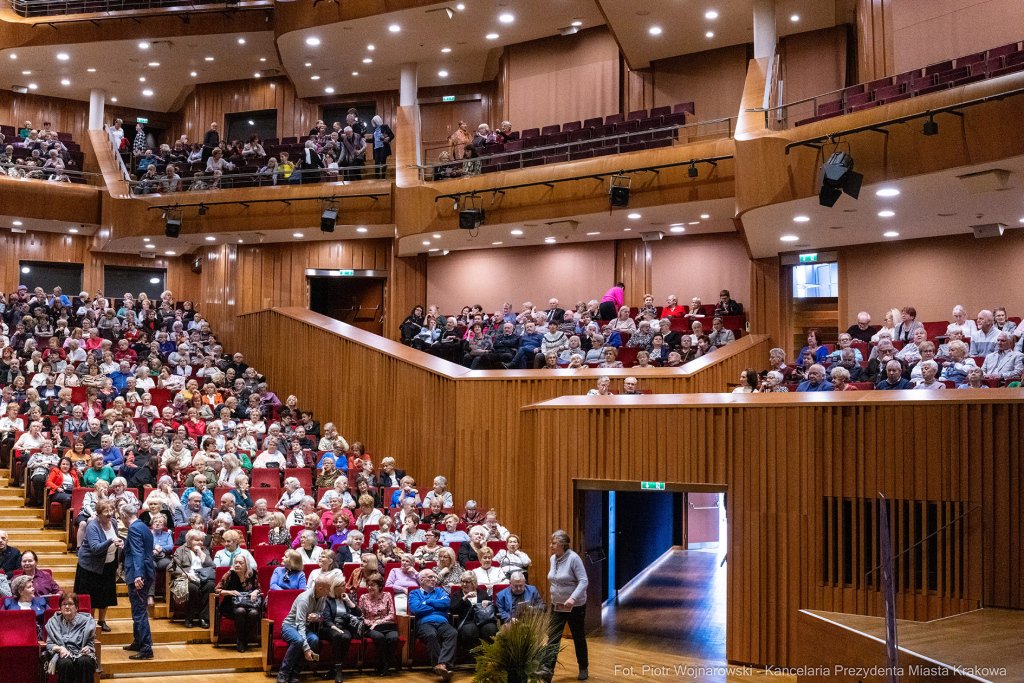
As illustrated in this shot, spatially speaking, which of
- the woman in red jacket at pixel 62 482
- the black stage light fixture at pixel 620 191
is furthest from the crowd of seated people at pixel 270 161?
the woman in red jacket at pixel 62 482

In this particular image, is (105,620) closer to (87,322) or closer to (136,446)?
(136,446)

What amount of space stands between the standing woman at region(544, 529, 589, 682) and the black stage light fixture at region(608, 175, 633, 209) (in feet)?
14.7

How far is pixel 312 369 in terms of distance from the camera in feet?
36.8

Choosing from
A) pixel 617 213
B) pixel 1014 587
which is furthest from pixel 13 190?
pixel 1014 587

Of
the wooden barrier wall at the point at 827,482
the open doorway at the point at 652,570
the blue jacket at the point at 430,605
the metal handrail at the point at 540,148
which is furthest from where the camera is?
the metal handrail at the point at 540,148

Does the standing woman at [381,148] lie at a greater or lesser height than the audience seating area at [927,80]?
greater

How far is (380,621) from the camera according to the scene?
6.44m

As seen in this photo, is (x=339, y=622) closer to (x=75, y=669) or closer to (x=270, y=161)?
(x=75, y=669)

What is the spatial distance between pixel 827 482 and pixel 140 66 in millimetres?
12675

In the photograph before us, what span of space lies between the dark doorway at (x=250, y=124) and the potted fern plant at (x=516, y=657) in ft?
40.5

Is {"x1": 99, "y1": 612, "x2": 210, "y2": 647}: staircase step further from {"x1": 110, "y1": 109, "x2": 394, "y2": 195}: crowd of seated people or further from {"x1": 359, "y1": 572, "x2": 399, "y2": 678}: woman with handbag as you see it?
{"x1": 110, "y1": 109, "x2": 394, "y2": 195}: crowd of seated people

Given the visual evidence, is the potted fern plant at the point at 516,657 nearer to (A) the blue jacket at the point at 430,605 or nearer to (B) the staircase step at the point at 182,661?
(A) the blue jacket at the point at 430,605

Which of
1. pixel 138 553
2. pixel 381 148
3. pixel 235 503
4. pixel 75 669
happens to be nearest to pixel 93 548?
pixel 138 553

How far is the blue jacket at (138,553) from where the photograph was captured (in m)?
6.17
